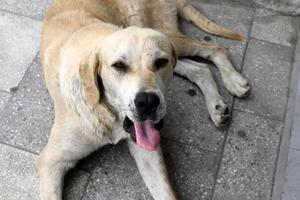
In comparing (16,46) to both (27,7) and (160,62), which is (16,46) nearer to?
(27,7)

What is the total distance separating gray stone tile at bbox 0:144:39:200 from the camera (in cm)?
357

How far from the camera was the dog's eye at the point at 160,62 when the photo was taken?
304cm

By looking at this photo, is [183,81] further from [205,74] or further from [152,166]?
[152,166]

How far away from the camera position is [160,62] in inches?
121

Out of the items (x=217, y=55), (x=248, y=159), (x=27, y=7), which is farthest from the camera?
(x=27, y=7)

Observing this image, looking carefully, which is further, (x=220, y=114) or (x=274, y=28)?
(x=274, y=28)

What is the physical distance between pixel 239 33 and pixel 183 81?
854 millimetres

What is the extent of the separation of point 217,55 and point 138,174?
4.58 ft

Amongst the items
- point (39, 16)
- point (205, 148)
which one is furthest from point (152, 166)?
point (39, 16)

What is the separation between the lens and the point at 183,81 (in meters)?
4.42

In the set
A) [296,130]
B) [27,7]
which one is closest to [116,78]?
[296,130]

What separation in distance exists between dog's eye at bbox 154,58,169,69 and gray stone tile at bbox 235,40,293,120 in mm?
1359

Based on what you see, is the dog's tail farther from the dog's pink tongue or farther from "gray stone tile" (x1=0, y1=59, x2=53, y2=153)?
the dog's pink tongue

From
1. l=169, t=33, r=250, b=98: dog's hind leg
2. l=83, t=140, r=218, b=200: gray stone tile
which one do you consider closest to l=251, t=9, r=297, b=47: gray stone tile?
l=169, t=33, r=250, b=98: dog's hind leg
